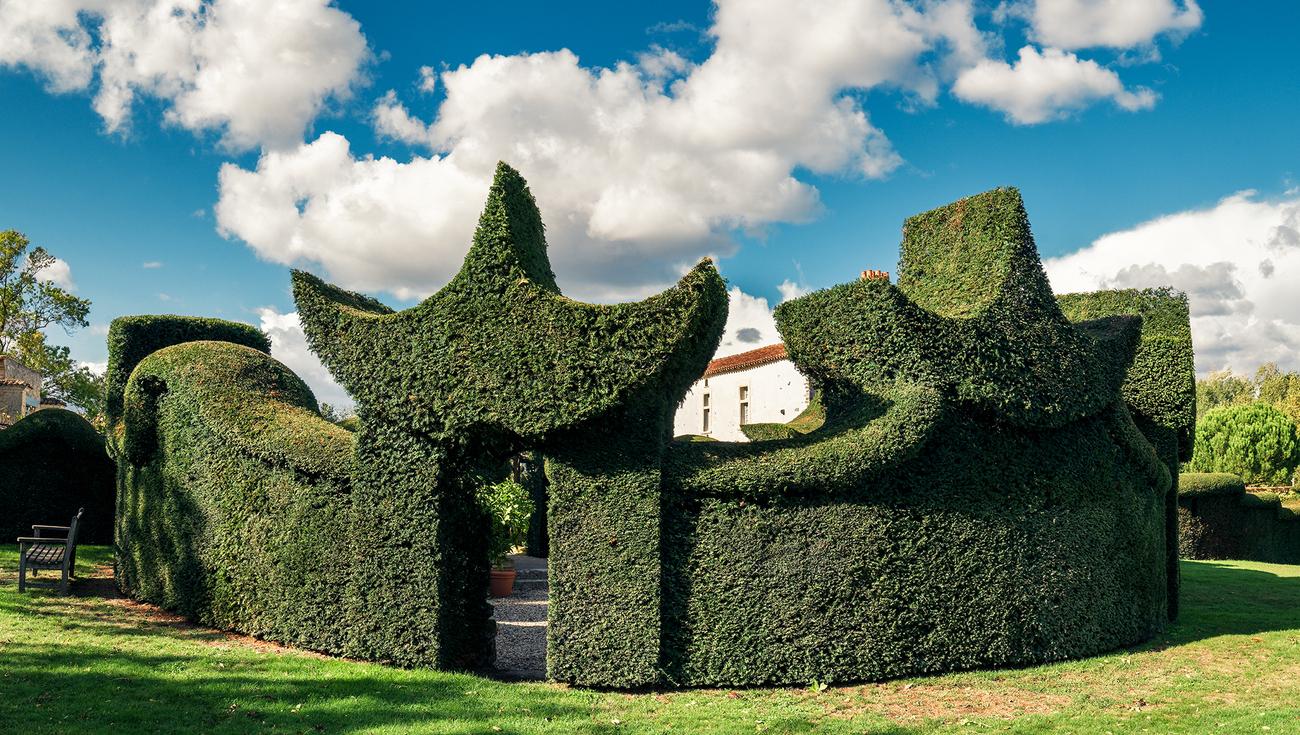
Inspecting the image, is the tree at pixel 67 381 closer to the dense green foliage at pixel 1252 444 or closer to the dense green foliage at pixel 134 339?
the dense green foliage at pixel 134 339

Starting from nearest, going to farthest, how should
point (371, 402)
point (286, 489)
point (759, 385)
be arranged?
1. point (371, 402)
2. point (286, 489)
3. point (759, 385)

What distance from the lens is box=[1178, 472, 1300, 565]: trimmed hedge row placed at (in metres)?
22.1

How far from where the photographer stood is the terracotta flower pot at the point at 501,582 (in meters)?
14.6

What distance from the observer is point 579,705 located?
756 centimetres

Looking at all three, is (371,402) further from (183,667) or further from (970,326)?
(970,326)

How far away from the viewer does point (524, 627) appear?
1184cm

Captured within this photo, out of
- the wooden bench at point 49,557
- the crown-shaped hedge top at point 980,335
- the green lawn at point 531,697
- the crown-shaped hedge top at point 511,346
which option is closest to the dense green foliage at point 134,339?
the wooden bench at point 49,557

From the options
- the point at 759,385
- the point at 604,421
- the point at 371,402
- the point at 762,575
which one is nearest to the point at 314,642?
the point at 371,402

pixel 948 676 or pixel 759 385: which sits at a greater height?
pixel 759 385

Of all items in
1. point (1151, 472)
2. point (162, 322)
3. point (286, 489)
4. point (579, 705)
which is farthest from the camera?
point (162, 322)

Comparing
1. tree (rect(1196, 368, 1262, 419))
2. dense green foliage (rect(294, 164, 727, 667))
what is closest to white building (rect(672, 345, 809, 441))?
dense green foliage (rect(294, 164, 727, 667))

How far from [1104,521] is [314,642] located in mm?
9487

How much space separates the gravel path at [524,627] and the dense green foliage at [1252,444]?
3246cm

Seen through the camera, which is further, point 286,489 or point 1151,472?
point 1151,472
